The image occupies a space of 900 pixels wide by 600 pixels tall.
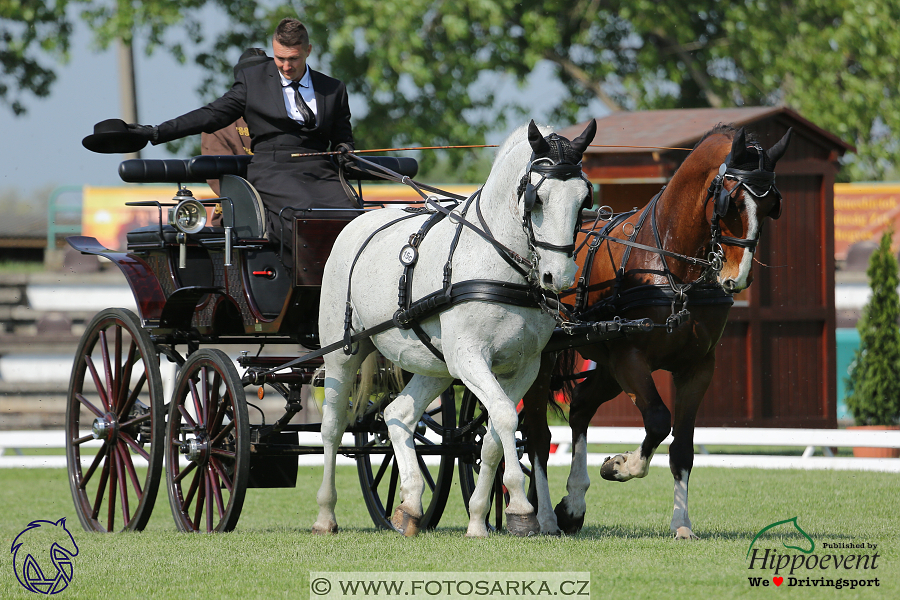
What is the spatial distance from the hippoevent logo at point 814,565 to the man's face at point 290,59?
3.66 meters

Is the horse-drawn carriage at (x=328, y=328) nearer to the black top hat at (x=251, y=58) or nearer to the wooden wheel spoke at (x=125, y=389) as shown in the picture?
the wooden wheel spoke at (x=125, y=389)

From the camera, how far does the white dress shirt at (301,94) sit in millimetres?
6895

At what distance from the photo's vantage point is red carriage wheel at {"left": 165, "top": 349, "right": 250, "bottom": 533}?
622cm

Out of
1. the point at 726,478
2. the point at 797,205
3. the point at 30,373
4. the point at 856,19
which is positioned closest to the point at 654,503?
the point at 726,478

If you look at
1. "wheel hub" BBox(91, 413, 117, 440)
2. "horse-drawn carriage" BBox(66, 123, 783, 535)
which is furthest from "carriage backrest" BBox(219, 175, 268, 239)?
"wheel hub" BBox(91, 413, 117, 440)

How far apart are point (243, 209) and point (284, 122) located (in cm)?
56

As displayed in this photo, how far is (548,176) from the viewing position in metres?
5.07

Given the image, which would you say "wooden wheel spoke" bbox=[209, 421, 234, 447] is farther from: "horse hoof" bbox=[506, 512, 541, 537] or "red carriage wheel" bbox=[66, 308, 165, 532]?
"horse hoof" bbox=[506, 512, 541, 537]

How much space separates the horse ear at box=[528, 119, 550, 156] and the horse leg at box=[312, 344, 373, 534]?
69.7 inches

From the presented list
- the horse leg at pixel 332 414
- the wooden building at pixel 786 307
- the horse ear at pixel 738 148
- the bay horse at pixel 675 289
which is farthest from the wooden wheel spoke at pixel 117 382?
the wooden building at pixel 786 307

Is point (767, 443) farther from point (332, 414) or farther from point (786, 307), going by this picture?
point (332, 414)

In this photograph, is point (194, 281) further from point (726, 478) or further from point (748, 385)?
point (748, 385)

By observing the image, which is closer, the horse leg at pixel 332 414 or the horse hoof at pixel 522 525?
the horse hoof at pixel 522 525

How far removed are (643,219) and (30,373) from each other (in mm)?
13896
